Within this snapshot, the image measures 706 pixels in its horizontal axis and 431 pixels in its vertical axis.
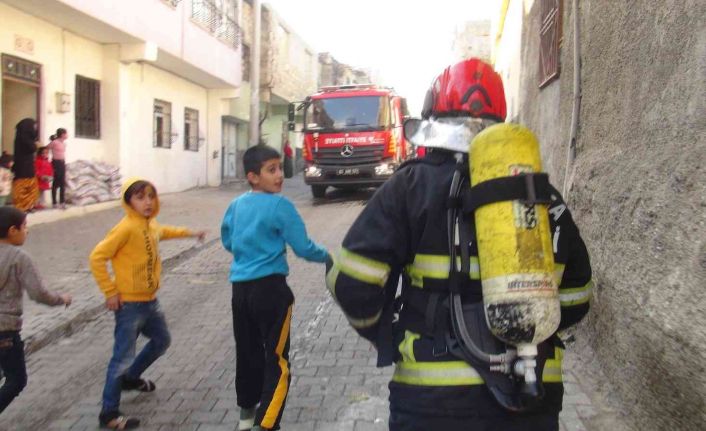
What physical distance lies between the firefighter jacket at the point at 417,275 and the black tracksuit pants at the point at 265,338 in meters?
1.53

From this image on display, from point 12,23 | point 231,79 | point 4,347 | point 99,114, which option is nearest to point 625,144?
point 4,347

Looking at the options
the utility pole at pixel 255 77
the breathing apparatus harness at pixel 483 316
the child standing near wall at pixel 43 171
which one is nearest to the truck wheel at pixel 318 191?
the utility pole at pixel 255 77

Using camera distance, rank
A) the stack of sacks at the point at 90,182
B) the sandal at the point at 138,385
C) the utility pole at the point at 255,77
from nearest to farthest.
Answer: the sandal at the point at 138,385 → the stack of sacks at the point at 90,182 → the utility pole at the point at 255,77

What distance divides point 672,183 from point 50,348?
4883mm

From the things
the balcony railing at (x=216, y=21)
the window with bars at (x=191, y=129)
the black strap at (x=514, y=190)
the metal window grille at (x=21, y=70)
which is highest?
the balcony railing at (x=216, y=21)

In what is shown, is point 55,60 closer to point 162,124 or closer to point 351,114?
point 162,124

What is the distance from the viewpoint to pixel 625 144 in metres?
4.56

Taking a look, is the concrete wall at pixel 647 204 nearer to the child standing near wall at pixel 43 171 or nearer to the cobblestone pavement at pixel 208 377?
the cobblestone pavement at pixel 208 377

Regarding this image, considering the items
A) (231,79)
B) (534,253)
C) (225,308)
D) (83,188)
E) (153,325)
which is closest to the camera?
(534,253)

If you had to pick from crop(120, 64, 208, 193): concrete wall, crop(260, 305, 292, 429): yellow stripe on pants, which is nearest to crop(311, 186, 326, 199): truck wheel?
crop(120, 64, 208, 193): concrete wall

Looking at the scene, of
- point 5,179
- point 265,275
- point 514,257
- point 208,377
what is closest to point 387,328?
point 514,257

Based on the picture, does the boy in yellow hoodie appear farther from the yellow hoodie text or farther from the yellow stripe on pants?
the yellow stripe on pants

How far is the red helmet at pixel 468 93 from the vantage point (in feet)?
7.38

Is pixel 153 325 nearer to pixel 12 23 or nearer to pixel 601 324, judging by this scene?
pixel 601 324
